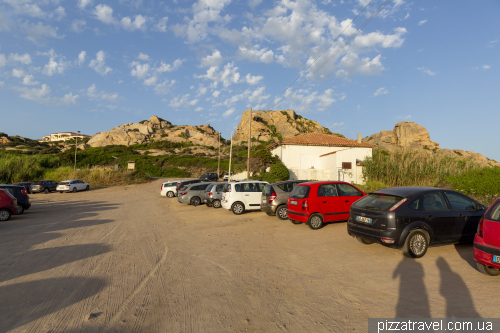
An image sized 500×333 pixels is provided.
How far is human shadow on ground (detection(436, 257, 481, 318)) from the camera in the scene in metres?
3.95

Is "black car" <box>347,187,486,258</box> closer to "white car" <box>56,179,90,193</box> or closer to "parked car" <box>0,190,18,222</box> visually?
"parked car" <box>0,190,18,222</box>

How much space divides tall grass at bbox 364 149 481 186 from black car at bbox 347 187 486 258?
1263 centimetres

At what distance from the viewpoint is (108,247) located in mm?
8016

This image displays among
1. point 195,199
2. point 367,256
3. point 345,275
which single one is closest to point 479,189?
point 367,256

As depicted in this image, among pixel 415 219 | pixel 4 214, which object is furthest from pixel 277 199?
pixel 4 214

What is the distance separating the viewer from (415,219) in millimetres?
6543

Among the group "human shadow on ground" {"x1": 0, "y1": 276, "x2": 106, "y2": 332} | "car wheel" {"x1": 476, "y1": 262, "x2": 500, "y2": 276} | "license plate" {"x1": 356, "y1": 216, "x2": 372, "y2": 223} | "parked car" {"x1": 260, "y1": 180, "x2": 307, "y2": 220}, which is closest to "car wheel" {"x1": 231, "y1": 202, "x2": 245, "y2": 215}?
"parked car" {"x1": 260, "y1": 180, "x2": 307, "y2": 220}

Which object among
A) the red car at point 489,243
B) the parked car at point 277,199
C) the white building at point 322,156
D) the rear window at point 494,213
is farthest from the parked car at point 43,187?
the rear window at point 494,213

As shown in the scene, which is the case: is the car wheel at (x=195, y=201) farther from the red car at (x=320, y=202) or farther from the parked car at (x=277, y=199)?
the red car at (x=320, y=202)

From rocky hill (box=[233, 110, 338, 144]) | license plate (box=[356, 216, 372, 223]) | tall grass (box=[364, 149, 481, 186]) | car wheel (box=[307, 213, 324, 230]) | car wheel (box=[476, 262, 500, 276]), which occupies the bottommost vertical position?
car wheel (box=[476, 262, 500, 276])

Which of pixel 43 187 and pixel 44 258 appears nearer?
pixel 44 258

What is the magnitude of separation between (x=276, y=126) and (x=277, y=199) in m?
→ 102

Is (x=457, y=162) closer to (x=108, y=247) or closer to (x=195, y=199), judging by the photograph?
(x=195, y=199)

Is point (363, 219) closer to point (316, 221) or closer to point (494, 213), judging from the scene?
point (494, 213)
